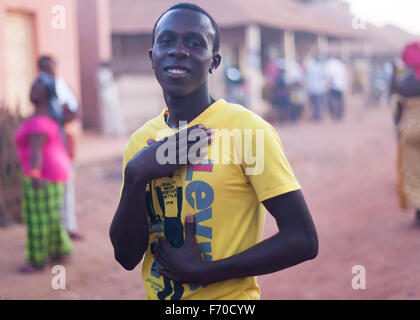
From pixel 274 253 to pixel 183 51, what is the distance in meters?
0.70

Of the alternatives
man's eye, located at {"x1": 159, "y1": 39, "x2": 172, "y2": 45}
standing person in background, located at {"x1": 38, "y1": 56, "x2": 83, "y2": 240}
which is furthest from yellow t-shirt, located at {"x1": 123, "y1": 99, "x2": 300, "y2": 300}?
standing person in background, located at {"x1": 38, "y1": 56, "x2": 83, "y2": 240}

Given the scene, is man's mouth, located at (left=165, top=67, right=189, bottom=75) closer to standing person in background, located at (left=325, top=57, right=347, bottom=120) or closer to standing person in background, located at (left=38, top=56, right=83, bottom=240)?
standing person in background, located at (left=38, top=56, right=83, bottom=240)

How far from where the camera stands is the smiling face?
1755 mm

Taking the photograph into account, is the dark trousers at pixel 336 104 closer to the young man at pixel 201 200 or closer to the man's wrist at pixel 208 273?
the young man at pixel 201 200

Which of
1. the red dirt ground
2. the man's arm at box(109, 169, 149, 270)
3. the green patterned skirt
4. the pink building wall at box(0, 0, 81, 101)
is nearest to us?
the man's arm at box(109, 169, 149, 270)

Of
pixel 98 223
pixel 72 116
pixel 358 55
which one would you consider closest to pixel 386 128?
pixel 98 223

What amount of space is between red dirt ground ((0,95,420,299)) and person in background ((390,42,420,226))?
42cm

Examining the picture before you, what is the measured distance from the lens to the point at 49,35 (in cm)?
1052

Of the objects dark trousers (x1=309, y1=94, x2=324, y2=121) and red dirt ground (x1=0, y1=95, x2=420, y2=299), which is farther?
dark trousers (x1=309, y1=94, x2=324, y2=121)

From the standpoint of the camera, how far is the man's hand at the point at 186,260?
1.66 metres

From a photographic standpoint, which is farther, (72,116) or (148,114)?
(148,114)

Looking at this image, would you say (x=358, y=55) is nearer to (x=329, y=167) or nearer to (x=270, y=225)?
(x=329, y=167)
